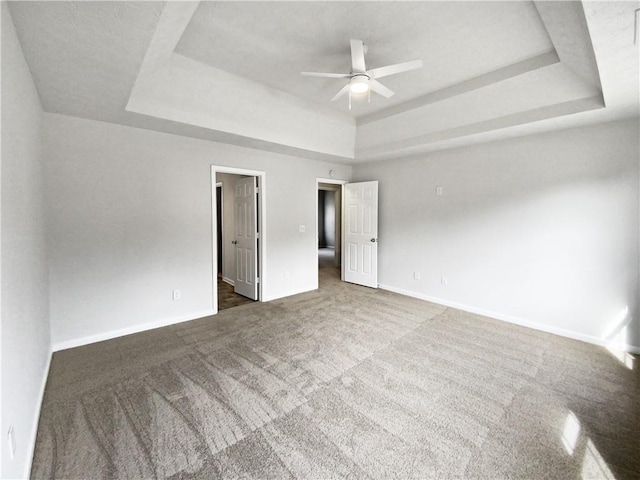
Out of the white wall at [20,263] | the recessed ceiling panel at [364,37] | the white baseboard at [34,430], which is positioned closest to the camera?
the white wall at [20,263]

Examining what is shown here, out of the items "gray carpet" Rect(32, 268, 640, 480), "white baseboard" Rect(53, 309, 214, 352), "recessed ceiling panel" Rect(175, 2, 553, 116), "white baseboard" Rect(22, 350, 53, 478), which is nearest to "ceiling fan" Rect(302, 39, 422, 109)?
"recessed ceiling panel" Rect(175, 2, 553, 116)

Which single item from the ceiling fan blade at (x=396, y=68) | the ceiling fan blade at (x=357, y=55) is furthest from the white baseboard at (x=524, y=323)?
the ceiling fan blade at (x=357, y=55)

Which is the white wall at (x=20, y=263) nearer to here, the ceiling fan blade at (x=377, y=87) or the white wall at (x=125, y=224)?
the white wall at (x=125, y=224)

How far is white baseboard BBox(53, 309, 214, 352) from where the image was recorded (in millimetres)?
3080

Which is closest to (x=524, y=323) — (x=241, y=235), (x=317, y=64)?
(x=317, y=64)

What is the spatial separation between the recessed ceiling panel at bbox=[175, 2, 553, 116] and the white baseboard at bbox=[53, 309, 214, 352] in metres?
3.11

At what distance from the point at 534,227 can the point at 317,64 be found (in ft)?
11.0

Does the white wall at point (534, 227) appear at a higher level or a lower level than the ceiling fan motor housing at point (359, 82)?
lower

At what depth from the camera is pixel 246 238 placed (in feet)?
16.3

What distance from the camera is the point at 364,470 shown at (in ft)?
5.42

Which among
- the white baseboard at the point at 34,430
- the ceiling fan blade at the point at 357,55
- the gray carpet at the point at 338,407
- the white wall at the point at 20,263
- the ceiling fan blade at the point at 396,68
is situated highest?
the ceiling fan blade at the point at 357,55

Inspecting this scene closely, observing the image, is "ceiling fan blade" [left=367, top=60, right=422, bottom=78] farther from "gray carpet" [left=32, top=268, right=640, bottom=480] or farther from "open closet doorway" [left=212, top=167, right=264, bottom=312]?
"gray carpet" [left=32, top=268, right=640, bottom=480]

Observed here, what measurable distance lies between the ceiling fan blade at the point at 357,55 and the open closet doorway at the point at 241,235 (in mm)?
2423

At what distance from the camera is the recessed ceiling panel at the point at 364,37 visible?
221 cm
